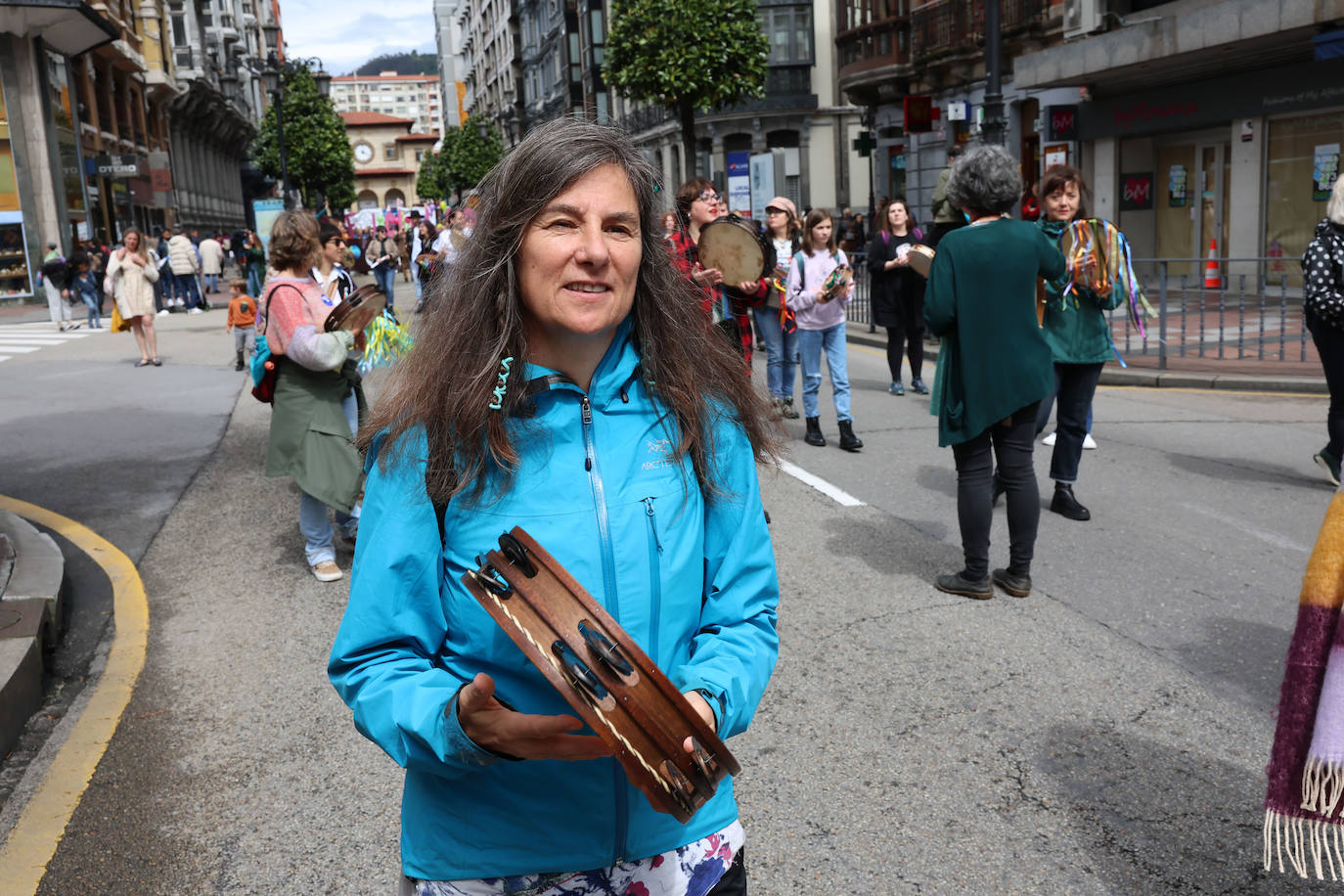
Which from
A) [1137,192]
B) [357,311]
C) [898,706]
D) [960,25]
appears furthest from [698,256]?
[960,25]

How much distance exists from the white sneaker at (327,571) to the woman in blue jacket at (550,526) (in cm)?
454

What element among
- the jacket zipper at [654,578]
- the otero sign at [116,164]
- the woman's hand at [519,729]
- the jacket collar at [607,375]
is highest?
the otero sign at [116,164]

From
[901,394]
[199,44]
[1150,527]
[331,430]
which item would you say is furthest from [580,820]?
[199,44]

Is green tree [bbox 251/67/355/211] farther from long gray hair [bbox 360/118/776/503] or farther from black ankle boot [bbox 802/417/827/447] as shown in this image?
long gray hair [bbox 360/118/776/503]

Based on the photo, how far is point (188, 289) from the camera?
2778 centimetres

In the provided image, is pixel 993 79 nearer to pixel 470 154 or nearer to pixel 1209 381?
pixel 1209 381

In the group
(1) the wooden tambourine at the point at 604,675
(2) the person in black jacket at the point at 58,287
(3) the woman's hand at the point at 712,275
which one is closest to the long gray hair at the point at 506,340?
(1) the wooden tambourine at the point at 604,675

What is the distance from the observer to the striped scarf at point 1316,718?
1906 mm

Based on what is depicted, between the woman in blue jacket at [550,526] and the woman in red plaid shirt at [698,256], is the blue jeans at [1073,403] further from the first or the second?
the woman in blue jacket at [550,526]

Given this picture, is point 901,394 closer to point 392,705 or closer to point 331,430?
point 331,430

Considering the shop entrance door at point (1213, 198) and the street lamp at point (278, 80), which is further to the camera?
the street lamp at point (278, 80)

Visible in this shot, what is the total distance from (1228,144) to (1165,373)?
11303 millimetres

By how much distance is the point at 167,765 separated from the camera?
4.08m

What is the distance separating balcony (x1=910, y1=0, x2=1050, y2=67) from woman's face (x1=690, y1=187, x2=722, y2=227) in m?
19.7
